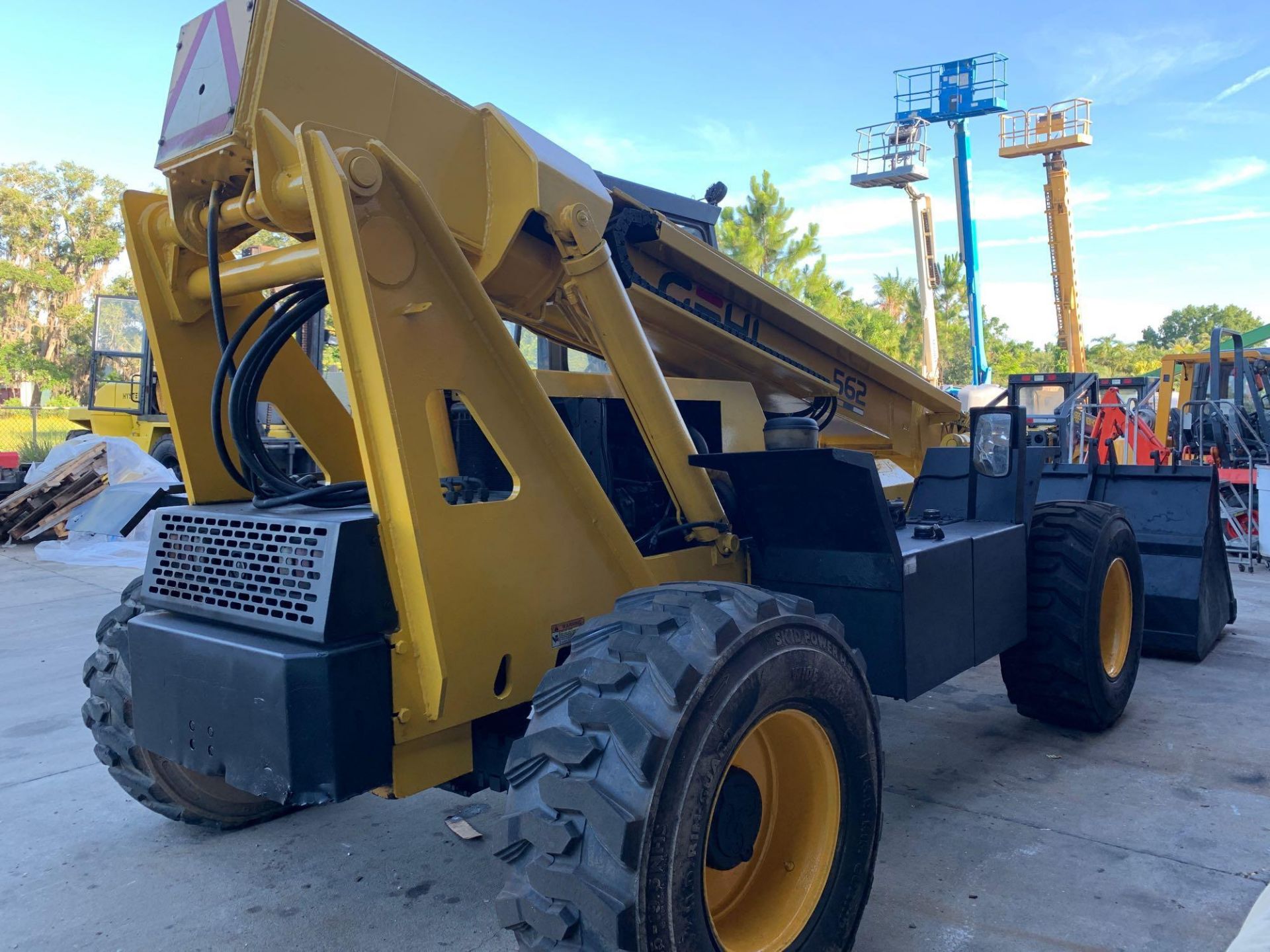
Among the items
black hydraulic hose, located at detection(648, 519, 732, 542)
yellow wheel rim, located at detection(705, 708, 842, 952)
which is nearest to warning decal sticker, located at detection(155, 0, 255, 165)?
black hydraulic hose, located at detection(648, 519, 732, 542)

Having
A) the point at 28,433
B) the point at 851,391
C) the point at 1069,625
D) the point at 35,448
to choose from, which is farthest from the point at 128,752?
the point at 28,433

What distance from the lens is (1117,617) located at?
5004 mm

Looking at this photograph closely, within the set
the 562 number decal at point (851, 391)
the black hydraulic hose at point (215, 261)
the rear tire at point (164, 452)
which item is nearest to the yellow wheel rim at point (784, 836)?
the black hydraulic hose at point (215, 261)

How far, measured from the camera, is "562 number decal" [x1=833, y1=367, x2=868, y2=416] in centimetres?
465

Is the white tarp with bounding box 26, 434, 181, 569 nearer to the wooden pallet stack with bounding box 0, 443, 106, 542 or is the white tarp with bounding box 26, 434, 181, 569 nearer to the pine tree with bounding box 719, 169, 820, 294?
the wooden pallet stack with bounding box 0, 443, 106, 542

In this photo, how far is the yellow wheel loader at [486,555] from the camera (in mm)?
2193

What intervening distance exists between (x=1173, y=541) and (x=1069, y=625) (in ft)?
7.72

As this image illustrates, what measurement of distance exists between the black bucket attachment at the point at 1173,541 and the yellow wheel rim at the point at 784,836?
383 cm

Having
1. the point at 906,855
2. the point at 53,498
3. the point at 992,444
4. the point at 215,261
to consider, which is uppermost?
the point at 215,261

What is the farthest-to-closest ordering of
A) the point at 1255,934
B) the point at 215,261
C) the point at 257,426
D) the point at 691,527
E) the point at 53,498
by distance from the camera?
1. the point at 53,498
2. the point at 691,527
3. the point at 257,426
4. the point at 215,261
5. the point at 1255,934

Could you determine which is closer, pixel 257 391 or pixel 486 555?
pixel 486 555

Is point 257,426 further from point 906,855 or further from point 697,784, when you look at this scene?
point 906,855

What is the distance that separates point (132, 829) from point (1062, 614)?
395 cm

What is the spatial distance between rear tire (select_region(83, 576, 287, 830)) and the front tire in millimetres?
1518
